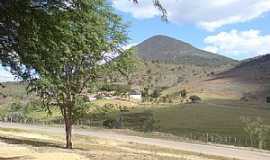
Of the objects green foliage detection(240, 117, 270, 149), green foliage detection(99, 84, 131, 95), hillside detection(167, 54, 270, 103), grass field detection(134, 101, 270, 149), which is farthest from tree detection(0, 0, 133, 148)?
hillside detection(167, 54, 270, 103)

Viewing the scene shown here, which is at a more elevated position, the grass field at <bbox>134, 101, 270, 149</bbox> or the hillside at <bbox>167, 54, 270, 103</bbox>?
the hillside at <bbox>167, 54, 270, 103</bbox>

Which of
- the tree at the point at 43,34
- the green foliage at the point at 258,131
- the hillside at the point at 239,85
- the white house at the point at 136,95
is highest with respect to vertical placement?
the hillside at the point at 239,85

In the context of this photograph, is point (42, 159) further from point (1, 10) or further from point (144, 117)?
point (144, 117)

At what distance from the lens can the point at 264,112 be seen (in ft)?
373

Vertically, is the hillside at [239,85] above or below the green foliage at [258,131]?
above

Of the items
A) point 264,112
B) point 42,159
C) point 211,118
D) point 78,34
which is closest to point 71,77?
point 42,159

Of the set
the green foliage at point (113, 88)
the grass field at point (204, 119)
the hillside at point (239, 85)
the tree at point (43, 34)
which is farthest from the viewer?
the hillside at point (239, 85)

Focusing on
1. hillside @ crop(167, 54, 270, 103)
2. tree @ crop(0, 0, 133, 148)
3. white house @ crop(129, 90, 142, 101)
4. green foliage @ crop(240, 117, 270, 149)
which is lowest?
green foliage @ crop(240, 117, 270, 149)

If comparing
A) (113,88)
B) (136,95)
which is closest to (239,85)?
(136,95)

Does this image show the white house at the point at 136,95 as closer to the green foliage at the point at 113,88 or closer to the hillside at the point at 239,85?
the hillside at the point at 239,85

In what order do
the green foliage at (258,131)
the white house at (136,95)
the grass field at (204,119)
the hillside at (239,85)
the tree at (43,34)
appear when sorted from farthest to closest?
the hillside at (239,85) → the white house at (136,95) → the grass field at (204,119) → the green foliage at (258,131) → the tree at (43,34)

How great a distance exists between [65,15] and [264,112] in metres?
102

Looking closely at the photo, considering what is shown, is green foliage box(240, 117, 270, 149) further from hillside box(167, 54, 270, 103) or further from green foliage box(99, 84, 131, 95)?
hillside box(167, 54, 270, 103)

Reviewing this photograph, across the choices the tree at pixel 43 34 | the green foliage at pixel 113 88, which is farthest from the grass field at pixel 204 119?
the tree at pixel 43 34
